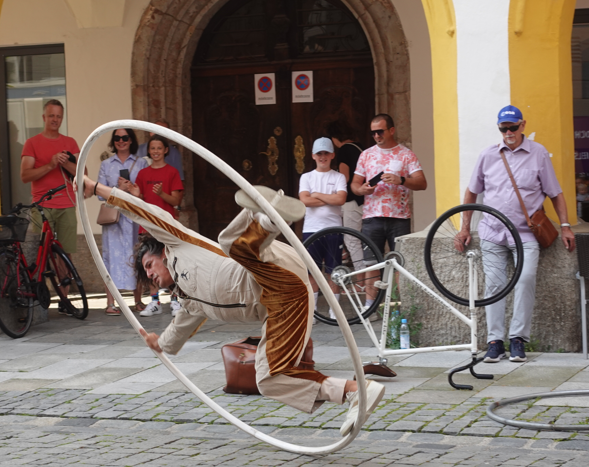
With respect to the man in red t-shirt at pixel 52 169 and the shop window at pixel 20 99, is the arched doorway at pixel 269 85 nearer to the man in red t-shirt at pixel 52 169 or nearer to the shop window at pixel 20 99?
the shop window at pixel 20 99

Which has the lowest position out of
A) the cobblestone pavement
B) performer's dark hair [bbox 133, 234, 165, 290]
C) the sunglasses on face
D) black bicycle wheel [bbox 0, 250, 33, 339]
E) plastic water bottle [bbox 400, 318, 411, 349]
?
the cobblestone pavement

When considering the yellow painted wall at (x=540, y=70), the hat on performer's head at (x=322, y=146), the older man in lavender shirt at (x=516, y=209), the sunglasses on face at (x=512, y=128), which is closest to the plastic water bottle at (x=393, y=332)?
the older man in lavender shirt at (x=516, y=209)

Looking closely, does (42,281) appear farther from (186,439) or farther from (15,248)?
(186,439)

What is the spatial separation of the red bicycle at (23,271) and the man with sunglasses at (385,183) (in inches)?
129

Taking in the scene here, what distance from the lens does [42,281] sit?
32.9ft

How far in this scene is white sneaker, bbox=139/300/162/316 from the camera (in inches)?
408

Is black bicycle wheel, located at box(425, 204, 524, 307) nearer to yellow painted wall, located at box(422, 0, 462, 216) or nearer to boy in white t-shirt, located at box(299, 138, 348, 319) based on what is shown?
yellow painted wall, located at box(422, 0, 462, 216)

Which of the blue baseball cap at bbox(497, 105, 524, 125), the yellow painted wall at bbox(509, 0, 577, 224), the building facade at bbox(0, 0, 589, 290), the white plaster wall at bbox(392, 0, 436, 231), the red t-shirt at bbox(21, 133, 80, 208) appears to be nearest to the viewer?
the blue baseball cap at bbox(497, 105, 524, 125)

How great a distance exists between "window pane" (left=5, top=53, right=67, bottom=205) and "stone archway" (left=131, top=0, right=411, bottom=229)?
129 centimetres

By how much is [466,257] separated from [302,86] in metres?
5.76

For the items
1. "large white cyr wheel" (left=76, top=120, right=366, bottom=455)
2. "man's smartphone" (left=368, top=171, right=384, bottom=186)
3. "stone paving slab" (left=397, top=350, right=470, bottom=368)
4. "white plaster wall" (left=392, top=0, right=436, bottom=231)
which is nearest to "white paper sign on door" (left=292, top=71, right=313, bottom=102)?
"white plaster wall" (left=392, top=0, right=436, bottom=231)

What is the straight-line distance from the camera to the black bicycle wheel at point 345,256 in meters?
7.62

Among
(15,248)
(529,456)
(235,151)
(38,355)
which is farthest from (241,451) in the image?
(235,151)

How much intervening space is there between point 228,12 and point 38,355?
6.20 m
